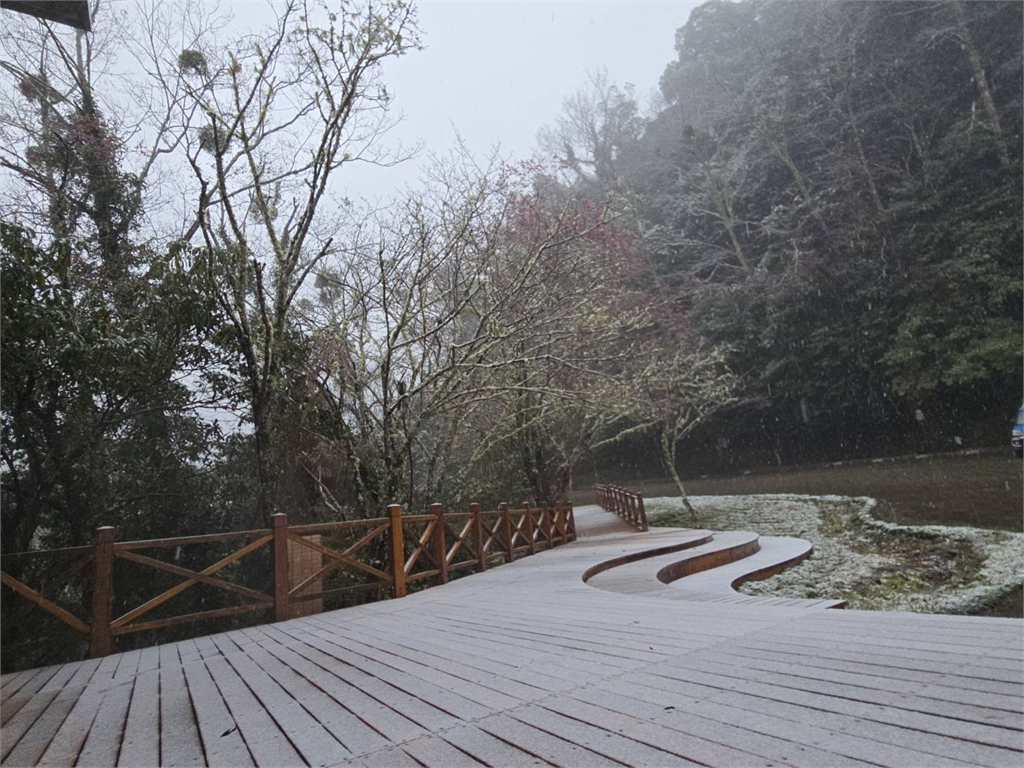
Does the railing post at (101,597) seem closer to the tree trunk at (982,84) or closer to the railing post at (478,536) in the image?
the railing post at (478,536)

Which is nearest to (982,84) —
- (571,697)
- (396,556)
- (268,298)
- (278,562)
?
(268,298)

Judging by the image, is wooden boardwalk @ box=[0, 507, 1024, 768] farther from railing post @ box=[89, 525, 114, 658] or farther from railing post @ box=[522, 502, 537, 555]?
railing post @ box=[522, 502, 537, 555]

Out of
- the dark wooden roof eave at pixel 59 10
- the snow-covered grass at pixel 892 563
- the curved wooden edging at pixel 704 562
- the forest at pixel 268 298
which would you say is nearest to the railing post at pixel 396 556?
the forest at pixel 268 298

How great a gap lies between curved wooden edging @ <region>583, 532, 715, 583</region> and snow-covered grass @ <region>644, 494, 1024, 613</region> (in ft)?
3.89

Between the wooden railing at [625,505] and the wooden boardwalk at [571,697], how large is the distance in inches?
371

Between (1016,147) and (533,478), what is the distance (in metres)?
17.2

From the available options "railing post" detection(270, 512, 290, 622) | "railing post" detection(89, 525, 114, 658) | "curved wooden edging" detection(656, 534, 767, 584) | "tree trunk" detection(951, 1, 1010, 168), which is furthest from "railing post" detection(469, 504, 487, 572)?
"tree trunk" detection(951, 1, 1010, 168)

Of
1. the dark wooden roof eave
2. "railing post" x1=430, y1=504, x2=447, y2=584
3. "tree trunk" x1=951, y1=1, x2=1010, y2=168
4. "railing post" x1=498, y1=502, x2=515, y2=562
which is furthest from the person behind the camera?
"tree trunk" x1=951, y1=1, x2=1010, y2=168

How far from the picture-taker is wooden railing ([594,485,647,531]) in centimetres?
1277

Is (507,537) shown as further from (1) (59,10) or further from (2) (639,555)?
(1) (59,10)

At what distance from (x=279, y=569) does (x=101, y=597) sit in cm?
118

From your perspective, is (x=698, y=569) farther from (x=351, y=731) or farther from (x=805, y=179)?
(x=805, y=179)

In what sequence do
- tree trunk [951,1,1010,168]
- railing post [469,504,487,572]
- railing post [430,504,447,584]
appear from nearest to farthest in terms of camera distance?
railing post [430,504,447,584] → railing post [469,504,487,572] → tree trunk [951,1,1010,168]

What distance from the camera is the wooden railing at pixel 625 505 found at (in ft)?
41.9
